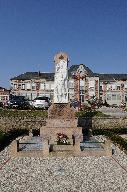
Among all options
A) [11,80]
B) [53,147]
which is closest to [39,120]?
[53,147]

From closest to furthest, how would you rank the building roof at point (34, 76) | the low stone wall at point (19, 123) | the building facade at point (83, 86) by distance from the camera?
the low stone wall at point (19, 123)
the building facade at point (83, 86)
the building roof at point (34, 76)

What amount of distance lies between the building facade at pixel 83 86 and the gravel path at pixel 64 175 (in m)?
56.9

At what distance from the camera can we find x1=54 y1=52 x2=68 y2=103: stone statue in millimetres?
25844

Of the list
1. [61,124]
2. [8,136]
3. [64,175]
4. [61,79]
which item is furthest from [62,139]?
[64,175]

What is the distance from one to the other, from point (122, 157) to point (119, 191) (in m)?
7.05

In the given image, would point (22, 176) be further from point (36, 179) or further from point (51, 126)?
point (51, 126)

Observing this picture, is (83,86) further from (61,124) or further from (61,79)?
(61,124)

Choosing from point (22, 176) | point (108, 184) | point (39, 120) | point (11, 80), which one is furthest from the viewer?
point (11, 80)

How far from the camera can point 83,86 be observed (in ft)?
256

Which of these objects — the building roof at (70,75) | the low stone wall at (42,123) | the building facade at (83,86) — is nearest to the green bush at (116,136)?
the low stone wall at (42,123)

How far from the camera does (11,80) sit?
77562 millimetres

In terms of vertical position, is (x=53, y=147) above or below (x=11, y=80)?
below

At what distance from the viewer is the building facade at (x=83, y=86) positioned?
77188 millimetres

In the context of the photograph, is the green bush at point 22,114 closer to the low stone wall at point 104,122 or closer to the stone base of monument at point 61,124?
the low stone wall at point 104,122
